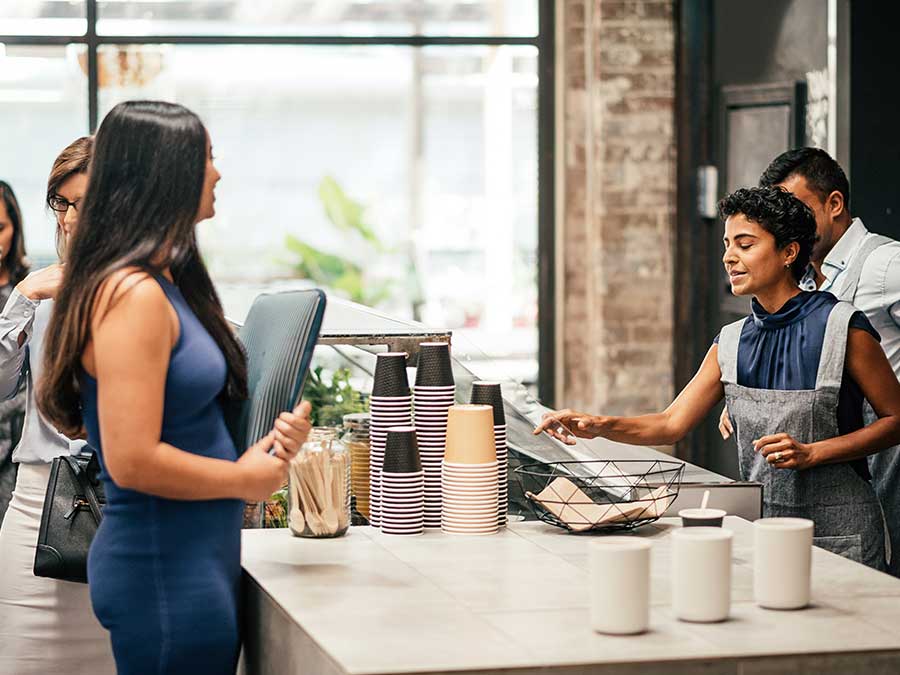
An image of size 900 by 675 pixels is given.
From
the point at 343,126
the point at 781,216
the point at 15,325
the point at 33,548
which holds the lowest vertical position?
the point at 33,548

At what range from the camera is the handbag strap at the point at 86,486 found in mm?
2783

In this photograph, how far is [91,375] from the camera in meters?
2.12

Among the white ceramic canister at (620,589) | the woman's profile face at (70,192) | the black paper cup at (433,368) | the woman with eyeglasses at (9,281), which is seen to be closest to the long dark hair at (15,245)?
the woman with eyeglasses at (9,281)

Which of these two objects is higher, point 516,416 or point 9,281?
point 9,281

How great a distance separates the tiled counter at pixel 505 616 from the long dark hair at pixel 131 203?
0.55m

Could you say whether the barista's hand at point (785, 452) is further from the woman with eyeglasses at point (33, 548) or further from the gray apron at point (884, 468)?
the woman with eyeglasses at point (33, 548)

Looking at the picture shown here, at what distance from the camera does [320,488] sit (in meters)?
2.66

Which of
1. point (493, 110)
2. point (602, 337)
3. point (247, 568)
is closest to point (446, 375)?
point (247, 568)

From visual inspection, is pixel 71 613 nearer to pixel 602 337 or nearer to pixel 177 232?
pixel 177 232

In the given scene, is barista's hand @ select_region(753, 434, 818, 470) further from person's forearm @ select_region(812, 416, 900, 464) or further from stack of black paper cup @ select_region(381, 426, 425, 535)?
stack of black paper cup @ select_region(381, 426, 425, 535)

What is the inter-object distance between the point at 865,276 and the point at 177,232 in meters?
2.00

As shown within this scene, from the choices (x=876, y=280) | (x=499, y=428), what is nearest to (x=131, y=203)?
(x=499, y=428)

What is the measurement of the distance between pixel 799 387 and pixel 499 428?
71 cm

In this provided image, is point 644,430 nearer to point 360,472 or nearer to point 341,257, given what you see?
point 360,472
